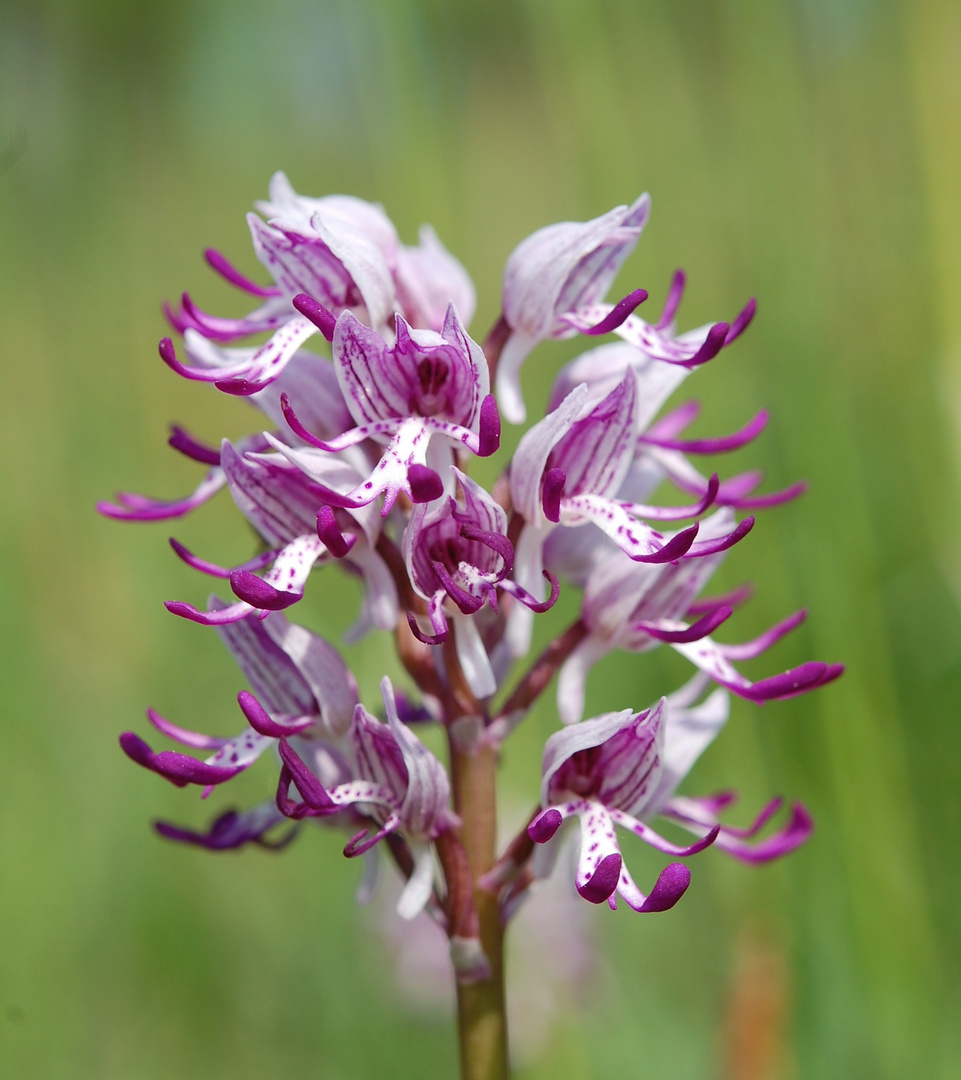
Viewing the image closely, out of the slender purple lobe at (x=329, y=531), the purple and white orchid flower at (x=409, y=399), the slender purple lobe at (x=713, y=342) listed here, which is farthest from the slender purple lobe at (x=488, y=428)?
the slender purple lobe at (x=713, y=342)

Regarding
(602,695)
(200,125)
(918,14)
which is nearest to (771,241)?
(918,14)

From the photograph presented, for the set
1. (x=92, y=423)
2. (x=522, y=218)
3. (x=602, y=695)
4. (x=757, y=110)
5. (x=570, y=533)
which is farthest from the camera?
(x=522, y=218)

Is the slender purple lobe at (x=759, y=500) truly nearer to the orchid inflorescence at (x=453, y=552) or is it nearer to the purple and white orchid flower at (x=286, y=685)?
the orchid inflorescence at (x=453, y=552)

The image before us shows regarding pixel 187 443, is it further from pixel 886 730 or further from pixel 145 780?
pixel 145 780

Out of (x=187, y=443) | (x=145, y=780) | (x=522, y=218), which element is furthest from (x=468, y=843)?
(x=522, y=218)

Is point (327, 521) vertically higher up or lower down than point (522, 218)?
lower down

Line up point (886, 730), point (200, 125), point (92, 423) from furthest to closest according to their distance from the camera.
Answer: point (200, 125) → point (92, 423) → point (886, 730)

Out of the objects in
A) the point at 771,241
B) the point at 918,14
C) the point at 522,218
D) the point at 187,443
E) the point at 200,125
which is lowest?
the point at 187,443

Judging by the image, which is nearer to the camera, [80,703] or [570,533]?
[570,533]
